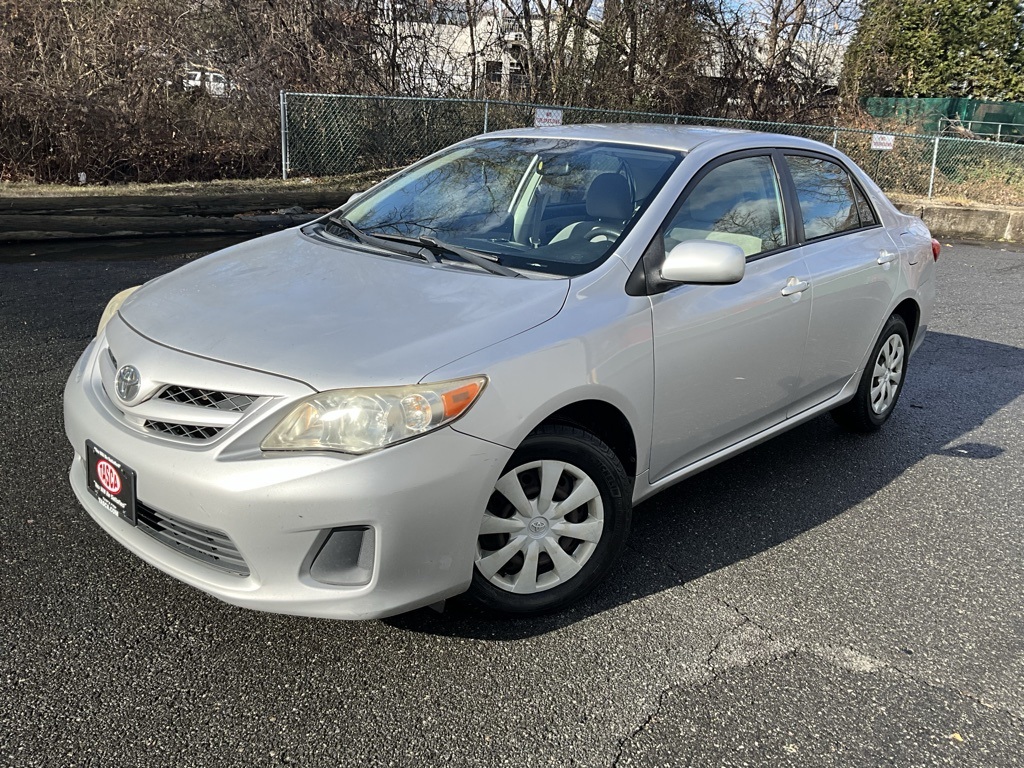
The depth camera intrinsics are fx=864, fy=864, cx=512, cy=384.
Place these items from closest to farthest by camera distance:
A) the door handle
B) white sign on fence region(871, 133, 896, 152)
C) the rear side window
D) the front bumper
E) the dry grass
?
the front bumper
the door handle
the rear side window
the dry grass
white sign on fence region(871, 133, 896, 152)

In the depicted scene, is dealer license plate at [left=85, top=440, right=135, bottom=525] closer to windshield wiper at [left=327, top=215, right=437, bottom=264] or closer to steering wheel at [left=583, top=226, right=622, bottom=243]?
windshield wiper at [left=327, top=215, right=437, bottom=264]

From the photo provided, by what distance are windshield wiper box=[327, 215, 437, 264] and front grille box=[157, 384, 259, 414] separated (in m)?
1.06

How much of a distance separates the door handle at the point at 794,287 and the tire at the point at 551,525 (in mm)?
1251

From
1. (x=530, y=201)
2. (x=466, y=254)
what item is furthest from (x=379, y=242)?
(x=530, y=201)

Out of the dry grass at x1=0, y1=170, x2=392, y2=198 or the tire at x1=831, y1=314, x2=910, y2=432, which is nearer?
the tire at x1=831, y1=314, x2=910, y2=432

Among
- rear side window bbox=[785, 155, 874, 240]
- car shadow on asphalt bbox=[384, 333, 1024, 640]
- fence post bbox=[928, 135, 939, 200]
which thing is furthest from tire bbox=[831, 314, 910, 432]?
fence post bbox=[928, 135, 939, 200]

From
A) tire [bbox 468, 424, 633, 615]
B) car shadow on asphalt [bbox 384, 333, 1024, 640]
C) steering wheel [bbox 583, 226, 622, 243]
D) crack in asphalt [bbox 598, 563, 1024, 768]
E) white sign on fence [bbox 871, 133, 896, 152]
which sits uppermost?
white sign on fence [bbox 871, 133, 896, 152]

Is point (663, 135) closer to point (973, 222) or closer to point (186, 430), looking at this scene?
point (186, 430)

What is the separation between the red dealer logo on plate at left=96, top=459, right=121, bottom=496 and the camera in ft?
8.71

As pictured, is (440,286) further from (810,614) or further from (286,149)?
(286,149)

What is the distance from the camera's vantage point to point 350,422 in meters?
2.43

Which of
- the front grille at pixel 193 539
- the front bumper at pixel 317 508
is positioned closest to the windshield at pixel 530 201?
the front bumper at pixel 317 508

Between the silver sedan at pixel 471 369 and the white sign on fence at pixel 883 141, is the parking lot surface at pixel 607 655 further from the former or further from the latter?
the white sign on fence at pixel 883 141

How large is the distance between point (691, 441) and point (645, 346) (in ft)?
1.89
